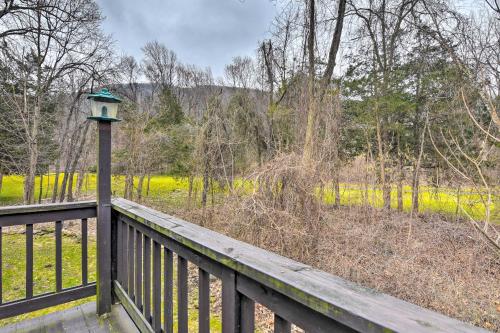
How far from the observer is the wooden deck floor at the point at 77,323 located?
83.4 inches

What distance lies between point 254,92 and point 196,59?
9.02 m

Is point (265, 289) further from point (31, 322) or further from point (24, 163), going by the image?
point (24, 163)

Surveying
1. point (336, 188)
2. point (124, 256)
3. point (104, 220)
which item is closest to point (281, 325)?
point (124, 256)

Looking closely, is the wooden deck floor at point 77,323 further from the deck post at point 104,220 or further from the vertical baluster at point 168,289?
the vertical baluster at point 168,289

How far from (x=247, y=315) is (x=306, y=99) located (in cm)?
494

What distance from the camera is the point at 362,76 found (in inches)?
372

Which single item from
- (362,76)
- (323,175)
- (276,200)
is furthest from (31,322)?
(362,76)

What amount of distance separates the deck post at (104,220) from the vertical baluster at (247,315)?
1725 mm

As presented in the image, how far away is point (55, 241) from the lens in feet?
7.20

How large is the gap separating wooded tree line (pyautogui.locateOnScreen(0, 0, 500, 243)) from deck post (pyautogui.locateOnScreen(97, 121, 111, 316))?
301 cm

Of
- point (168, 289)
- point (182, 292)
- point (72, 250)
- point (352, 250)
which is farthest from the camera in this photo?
point (72, 250)

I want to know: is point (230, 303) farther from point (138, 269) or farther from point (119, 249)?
point (119, 249)

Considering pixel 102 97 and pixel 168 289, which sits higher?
pixel 102 97

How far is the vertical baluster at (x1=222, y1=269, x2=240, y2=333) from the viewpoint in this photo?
3.37 feet
